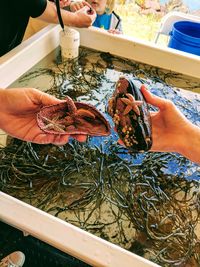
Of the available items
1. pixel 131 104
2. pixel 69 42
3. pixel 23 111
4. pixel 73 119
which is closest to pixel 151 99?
pixel 131 104

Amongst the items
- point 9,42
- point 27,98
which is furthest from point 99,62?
point 27,98

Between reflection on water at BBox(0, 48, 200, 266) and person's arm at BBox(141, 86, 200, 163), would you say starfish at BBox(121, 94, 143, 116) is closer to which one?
person's arm at BBox(141, 86, 200, 163)

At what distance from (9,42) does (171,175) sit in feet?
2.65

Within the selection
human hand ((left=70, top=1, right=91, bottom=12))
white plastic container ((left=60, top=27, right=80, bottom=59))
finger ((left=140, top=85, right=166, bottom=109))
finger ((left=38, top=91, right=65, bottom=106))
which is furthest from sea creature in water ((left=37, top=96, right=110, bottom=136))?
human hand ((left=70, top=1, right=91, bottom=12))

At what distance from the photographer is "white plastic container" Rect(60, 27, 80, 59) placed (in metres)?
1.34

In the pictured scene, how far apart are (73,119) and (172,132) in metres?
0.29

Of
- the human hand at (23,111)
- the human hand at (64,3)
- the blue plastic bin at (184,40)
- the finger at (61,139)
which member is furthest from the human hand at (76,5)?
the finger at (61,139)

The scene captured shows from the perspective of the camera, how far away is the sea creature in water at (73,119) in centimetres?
95

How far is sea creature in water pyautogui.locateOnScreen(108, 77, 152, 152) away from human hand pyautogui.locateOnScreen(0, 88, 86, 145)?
14 centimetres

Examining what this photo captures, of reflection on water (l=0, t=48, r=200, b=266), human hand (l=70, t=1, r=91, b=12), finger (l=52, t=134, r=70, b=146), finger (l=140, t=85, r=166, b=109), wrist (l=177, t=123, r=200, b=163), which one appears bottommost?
reflection on water (l=0, t=48, r=200, b=266)

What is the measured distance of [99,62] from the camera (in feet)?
4.56

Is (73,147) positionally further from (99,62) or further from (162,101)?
(99,62)

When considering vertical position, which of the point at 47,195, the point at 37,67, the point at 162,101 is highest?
the point at 162,101

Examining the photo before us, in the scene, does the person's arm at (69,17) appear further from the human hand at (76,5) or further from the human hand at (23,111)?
the human hand at (23,111)
